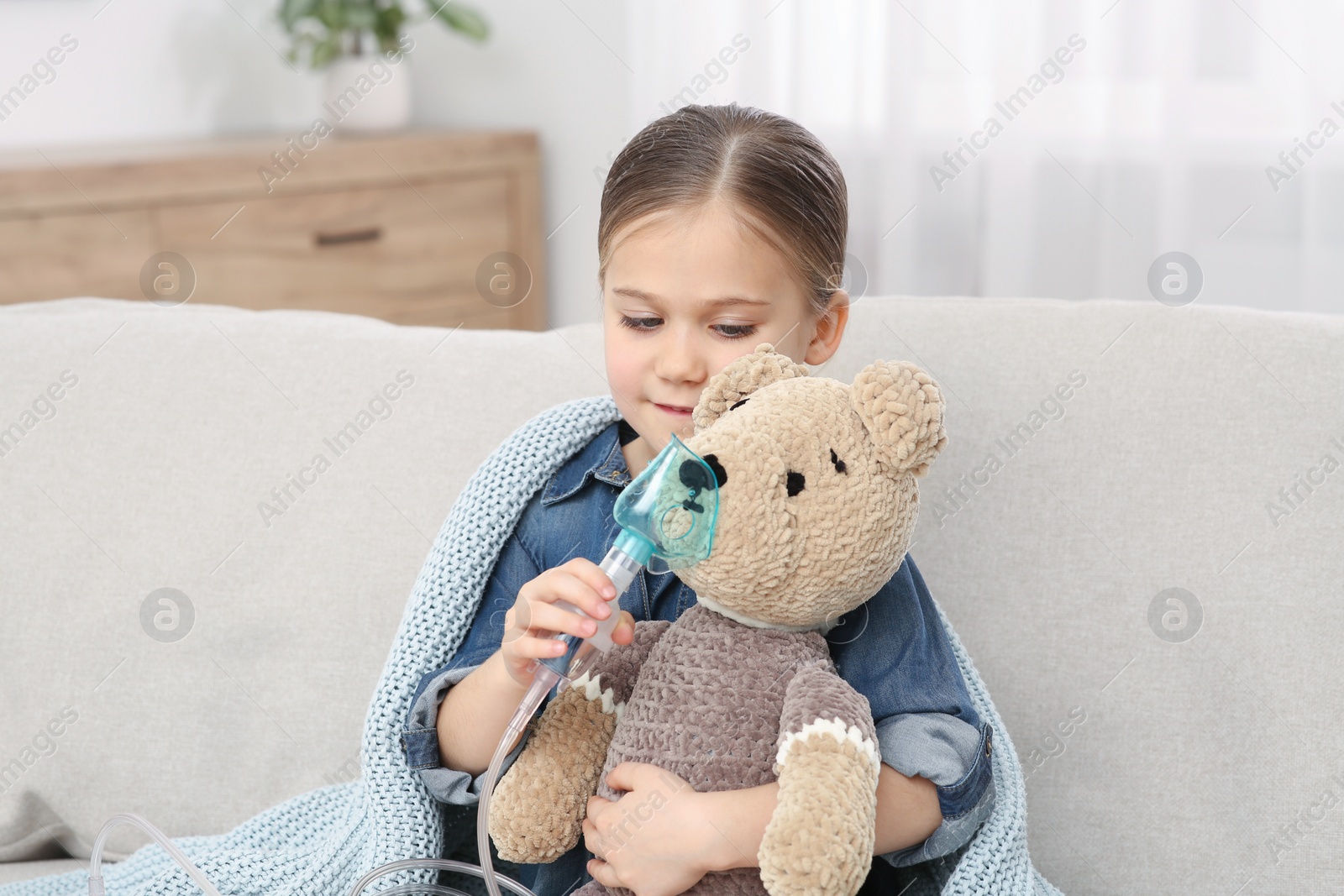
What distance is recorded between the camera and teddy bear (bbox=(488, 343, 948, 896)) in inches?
27.1

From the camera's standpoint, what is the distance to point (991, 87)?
7.36 feet

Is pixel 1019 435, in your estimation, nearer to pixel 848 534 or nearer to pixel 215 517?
pixel 848 534

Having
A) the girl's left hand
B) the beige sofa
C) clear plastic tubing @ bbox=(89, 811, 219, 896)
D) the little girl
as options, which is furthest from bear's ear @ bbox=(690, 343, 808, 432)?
clear plastic tubing @ bbox=(89, 811, 219, 896)

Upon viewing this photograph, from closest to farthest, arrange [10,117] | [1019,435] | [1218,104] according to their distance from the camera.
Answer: [1019,435], [1218,104], [10,117]

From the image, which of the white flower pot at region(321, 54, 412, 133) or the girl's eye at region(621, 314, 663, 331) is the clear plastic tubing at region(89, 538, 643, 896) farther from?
the white flower pot at region(321, 54, 412, 133)

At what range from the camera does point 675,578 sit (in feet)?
3.18

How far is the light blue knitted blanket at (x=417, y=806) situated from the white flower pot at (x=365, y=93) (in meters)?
2.03

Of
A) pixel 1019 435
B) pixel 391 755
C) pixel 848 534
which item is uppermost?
pixel 848 534

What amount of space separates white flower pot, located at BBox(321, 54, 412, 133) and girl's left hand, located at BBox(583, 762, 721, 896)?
94.7 inches

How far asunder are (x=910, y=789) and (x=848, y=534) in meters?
0.20

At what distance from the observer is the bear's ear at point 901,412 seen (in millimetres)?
719

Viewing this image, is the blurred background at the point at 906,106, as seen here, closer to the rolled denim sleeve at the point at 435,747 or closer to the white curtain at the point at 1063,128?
the white curtain at the point at 1063,128

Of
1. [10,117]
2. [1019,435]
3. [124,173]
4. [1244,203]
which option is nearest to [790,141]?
[1019,435]

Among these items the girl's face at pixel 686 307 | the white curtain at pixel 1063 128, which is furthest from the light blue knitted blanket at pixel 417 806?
the white curtain at pixel 1063 128
